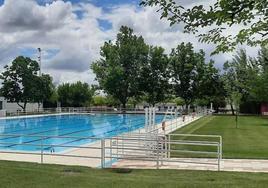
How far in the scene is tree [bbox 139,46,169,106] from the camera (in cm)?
5859

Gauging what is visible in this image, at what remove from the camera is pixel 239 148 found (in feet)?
50.9

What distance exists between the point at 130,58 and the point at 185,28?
55.3 metres

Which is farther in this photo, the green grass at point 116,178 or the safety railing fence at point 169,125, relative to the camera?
the safety railing fence at point 169,125

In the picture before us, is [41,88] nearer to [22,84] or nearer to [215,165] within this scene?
[22,84]

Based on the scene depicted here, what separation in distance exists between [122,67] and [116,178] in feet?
166

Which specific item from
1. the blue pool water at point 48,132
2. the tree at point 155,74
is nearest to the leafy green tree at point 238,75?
the tree at point 155,74

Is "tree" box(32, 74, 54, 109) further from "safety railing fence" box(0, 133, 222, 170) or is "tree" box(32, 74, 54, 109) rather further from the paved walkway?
the paved walkway

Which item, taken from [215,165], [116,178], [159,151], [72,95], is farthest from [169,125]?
[72,95]

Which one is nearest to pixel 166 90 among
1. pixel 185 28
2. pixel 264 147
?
pixel 264 147

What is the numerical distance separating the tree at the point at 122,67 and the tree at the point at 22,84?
30.4ft

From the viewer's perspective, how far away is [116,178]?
26.3 ft

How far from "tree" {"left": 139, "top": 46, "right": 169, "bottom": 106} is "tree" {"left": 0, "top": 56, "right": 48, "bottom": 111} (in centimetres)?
1504

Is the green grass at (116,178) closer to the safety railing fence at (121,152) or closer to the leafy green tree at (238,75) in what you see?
the safety railing fence at (121,152)

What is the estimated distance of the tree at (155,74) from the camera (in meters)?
58.6
